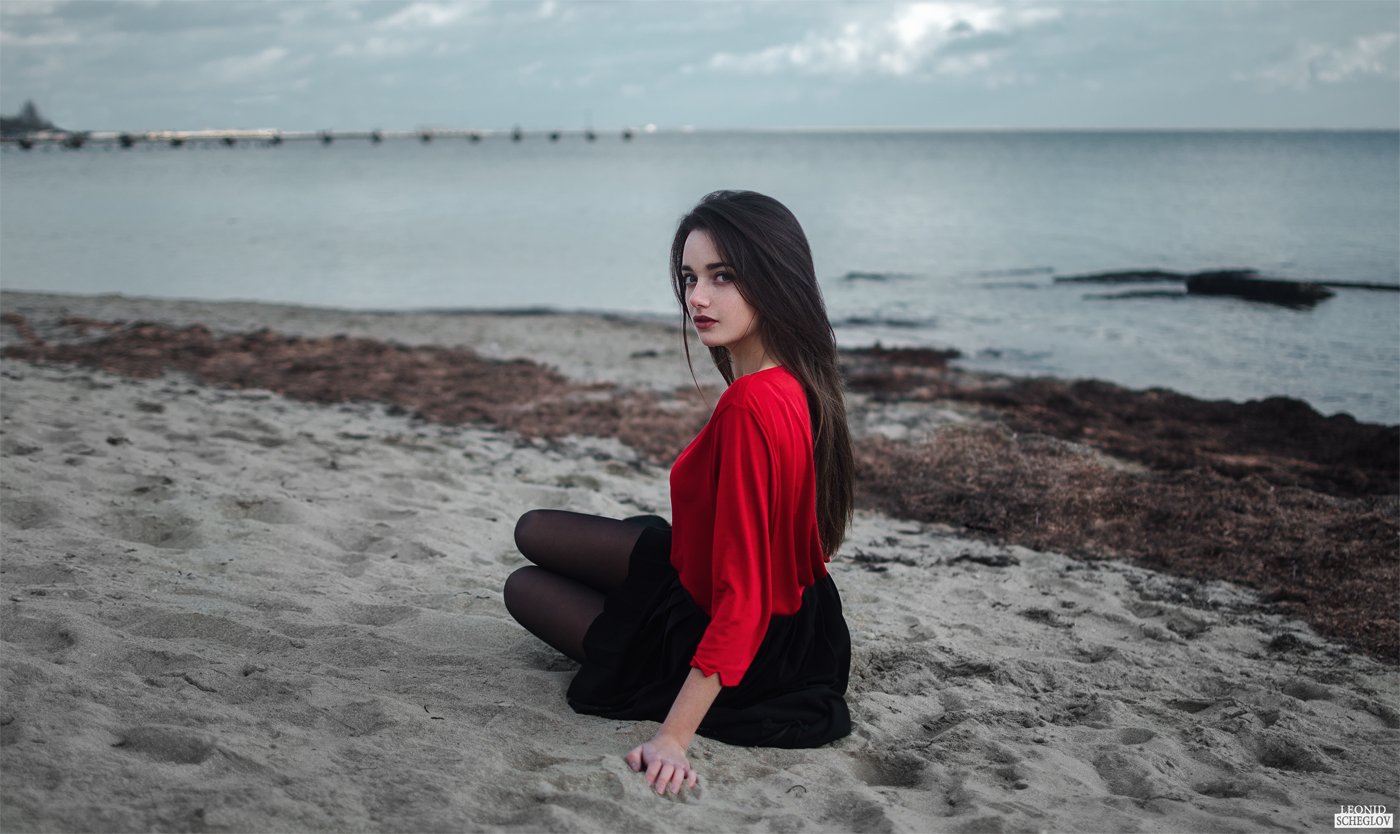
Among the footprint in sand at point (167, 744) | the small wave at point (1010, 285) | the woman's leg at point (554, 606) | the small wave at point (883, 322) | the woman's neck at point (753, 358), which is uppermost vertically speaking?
the small wave at point (1010, 285)

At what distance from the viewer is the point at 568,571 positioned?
303cm

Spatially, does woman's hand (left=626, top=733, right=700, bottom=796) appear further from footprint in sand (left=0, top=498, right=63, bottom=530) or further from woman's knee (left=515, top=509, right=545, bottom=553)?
footprint in sand (left=0, top=498, right=63, bottom=530)

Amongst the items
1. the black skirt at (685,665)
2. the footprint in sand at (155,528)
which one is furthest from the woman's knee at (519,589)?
the footprint in sand at (155,528)

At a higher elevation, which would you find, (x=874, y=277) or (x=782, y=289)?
(x=874, y=277)

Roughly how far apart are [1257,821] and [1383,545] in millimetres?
3402

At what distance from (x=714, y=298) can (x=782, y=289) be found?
0.61 ft

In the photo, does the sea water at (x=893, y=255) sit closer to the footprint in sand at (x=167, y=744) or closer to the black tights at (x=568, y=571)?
the black tights at (x=568, y=571)

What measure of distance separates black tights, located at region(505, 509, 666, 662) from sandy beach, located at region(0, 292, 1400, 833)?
0.71 ft

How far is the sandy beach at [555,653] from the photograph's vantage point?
2252 mm

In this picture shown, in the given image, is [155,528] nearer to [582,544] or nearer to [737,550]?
[582,544]

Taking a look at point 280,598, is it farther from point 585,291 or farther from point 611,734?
point 585,291

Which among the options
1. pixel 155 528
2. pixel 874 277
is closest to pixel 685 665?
pixel 155 528

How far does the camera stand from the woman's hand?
89.8 inches

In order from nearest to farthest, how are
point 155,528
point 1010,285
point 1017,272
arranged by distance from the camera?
point 155,528 → point 1010,285 → point 1017,272
